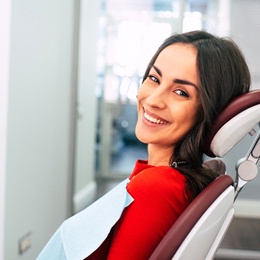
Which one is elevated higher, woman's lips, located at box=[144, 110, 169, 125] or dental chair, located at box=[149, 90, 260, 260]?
woman's lips, located at box=[144, 110, 169, 125]

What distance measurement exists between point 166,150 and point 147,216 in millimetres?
225

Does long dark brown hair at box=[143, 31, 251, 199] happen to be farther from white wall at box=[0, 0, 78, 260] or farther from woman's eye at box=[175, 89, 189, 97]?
white wall at box=[0, 0, 78, 260]

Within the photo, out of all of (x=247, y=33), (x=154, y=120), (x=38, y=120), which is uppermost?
(x=247, y=33)

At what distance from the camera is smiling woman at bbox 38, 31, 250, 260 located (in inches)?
32.2

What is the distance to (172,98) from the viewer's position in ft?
3.08

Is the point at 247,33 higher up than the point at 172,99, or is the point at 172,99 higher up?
the point at 247,33

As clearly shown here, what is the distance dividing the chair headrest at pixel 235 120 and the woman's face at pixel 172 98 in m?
0.07

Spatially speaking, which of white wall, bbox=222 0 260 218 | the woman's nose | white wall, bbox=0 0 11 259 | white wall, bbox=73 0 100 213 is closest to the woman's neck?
the woman's nose

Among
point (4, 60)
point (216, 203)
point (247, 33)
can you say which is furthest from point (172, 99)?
point (247, 33)

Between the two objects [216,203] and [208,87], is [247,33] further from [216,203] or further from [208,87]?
[216,203]

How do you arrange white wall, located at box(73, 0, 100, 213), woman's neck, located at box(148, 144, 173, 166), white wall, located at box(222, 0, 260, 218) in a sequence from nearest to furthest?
woman's neck, located at box(148, 144, 173, 166) → white wall, located at box(222, 0, 260, 218) → white wall, located at box(73, 0, 100, 213)

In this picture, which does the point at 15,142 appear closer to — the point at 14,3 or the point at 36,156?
the point at 36,156

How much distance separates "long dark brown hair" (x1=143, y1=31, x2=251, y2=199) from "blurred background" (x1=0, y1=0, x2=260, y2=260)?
1.20ft

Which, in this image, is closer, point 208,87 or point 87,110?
point 208,87
